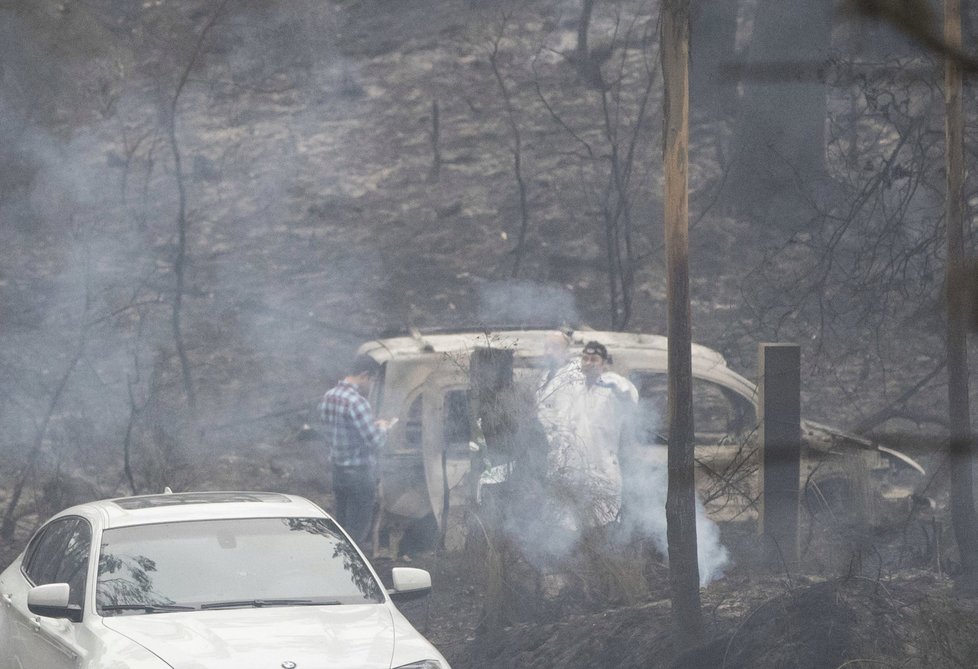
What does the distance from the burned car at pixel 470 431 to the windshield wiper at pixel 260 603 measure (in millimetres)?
3586

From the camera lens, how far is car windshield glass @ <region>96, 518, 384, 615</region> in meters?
5.59

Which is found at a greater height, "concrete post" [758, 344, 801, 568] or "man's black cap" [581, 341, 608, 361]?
"man's black cap" [581, 341, 608, 361]

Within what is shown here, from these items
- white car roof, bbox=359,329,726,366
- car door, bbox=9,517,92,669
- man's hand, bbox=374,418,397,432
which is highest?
white car roof, bbox=359,329,726,366

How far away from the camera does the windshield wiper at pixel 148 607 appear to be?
548cm

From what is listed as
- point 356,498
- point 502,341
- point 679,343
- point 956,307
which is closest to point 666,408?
point 502,341

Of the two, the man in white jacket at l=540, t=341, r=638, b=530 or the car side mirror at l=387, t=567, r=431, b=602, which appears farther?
the man in white jacket at l=540, t=341, r=638, b=530

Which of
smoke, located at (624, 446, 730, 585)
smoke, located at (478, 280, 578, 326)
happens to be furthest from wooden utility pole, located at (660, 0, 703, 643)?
smoke, located at (478, 280, 578, 326)

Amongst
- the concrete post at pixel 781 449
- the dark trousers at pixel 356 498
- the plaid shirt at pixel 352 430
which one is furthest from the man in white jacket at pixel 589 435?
the dark trousers at pixel 356 498

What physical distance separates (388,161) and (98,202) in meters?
4.28

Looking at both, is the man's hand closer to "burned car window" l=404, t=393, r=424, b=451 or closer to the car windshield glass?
"burned car window" l=404, t=393, r=424, b=451

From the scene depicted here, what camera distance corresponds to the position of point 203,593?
5.63 metres

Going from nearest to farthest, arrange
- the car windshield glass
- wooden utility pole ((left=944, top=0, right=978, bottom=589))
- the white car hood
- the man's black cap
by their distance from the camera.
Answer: the white car hood, the car windshield glass, wooden utility pole ((left=944, top=0, right=978, bottom=589)), the man's black cap

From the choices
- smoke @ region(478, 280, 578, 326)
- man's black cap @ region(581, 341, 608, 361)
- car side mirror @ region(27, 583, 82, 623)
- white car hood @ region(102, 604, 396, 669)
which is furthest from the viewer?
smoke @ region(478, 280, 578, 326)

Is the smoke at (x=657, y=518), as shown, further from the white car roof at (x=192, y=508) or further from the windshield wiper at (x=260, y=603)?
the windshield wiper at (x=260, y=603)
